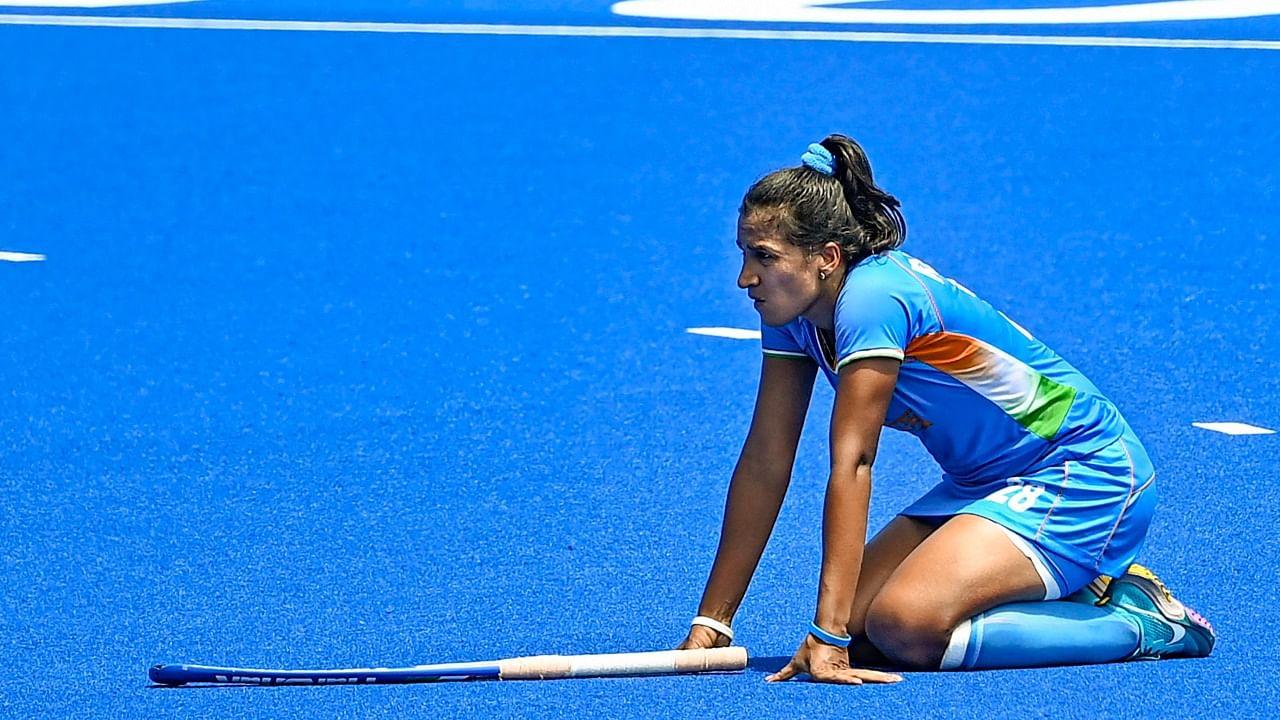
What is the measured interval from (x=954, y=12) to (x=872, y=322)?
1145cm

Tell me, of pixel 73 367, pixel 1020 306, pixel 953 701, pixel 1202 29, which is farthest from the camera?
pixel 1202 29

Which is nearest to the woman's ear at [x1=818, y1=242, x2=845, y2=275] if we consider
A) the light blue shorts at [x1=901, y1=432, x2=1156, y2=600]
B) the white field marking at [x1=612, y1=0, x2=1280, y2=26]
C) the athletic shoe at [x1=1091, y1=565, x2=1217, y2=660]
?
the light blue shorts at [x1=901, y1=432, x2=1156, y2=600]

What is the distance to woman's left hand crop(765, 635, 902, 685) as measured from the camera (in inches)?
163

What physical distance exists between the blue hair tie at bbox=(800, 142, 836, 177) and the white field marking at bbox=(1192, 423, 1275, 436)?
2.75 m

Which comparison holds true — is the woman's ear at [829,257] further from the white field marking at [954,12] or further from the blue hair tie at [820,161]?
the white field marking at [954,12]

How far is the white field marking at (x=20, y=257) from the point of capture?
904 centimetres

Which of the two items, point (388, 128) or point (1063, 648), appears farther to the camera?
point (388, 128)

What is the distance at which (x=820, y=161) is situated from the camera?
4.18m

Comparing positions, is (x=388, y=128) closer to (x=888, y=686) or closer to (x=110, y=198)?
(x=110, y=198)

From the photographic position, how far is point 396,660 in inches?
175

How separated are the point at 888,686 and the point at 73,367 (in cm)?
417

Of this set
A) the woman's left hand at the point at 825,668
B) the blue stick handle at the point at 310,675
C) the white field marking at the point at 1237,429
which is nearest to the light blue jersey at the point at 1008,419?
the woman's left hand at the point at 825,668

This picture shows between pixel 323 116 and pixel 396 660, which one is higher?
pixel 323 116

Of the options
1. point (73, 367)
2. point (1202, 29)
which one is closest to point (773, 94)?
point (1202, 29)
